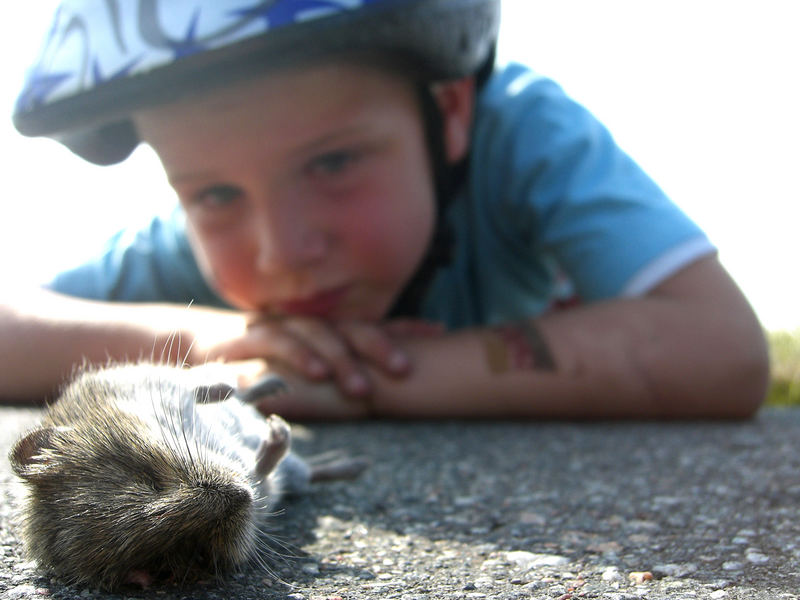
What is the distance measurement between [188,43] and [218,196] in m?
0.51

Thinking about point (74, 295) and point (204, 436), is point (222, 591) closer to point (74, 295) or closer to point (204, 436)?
point (204, 436)

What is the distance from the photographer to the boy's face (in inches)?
78.5

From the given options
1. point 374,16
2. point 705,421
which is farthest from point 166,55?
point 705,421

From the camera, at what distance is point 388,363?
6.68ft

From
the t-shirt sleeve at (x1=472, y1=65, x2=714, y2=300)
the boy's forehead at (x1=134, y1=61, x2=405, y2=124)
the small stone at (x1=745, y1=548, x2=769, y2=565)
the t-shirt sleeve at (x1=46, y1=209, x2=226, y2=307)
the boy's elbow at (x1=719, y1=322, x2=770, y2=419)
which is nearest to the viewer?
the small stone at (x1=745, y1=548, x2=769, y2=565)

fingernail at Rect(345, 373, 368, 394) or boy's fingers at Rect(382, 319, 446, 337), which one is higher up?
boy's fingers at Rect(382, 319, 446, 337)

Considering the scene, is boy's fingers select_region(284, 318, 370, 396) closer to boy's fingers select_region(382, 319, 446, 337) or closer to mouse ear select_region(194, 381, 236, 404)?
boy's fingers select_region(382, 319, 446, 337)

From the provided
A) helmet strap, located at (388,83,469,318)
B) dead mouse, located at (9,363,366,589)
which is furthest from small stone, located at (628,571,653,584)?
helmet strap, located at (388,83,469,318)

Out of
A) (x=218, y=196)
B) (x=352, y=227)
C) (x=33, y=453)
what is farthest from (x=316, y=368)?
(x=33, y=453)

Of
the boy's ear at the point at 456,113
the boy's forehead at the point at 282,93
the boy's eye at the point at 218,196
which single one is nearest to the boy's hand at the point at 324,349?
the boy's eye at the point at 218,196

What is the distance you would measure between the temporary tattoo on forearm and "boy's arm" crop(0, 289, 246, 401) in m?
0.72

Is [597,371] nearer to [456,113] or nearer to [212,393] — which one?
[456,113]

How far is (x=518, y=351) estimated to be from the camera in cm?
208

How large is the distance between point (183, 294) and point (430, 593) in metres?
2.37
